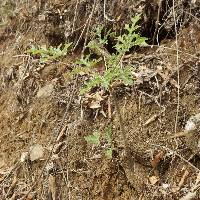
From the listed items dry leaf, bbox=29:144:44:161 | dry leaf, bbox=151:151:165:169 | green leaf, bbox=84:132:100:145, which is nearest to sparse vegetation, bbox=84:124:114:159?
green leaf, bbox=84:132:100:145

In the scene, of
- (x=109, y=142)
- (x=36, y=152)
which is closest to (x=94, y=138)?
(x=109, y=142)

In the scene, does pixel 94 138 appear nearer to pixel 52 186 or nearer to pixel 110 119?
pixel 110 119

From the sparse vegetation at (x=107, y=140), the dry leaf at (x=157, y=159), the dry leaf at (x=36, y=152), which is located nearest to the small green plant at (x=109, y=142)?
the sparse vegetation at (x=107, y=140)

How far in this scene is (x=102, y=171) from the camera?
2451mm

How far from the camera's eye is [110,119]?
2602 mm

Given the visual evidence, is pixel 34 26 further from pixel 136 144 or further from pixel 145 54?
pixel 136 144

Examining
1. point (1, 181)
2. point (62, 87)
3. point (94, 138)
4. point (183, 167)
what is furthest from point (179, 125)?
point (1, 181)

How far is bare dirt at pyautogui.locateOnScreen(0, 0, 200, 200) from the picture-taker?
2.36m

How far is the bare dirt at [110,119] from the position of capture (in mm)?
2361

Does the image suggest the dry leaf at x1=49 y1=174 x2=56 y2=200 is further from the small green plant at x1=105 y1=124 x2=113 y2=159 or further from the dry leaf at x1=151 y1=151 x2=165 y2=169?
the dry leaf at x1=151 y1=151 x2=165 y2=169

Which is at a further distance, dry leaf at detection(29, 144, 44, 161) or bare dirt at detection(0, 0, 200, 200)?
dry leaf at detection(29, 144, 44, 161)

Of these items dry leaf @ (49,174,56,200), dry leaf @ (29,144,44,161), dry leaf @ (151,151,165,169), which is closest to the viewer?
dry leaf @ (151,151,165,169)

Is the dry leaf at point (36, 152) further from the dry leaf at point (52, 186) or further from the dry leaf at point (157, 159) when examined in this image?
the dry leaf at point (157, 159)

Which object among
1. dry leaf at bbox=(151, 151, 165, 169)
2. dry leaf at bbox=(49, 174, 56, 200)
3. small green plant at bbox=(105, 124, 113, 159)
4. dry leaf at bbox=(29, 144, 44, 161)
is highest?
small green plant at bbox=(105, 124, 113, 159)
